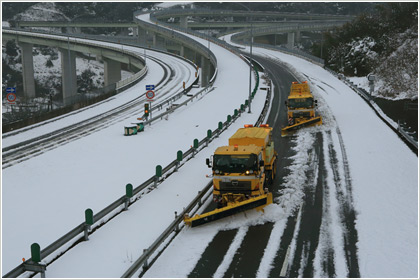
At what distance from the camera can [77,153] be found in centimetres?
3069

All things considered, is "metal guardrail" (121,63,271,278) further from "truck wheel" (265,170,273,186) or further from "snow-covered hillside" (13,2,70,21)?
"snow-covered hillside" (13,2,70,21)

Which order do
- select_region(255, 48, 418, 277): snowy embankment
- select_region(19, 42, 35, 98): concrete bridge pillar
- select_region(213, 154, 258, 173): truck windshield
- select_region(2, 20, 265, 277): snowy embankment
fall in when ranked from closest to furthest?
select_region(255, 48, 418, 277): snowy embankment < select_region(2, 20, 265, 277): snowy embankment < select_region(213, 154, 258, 173): truck windshield < select_region(19, 42, 35, 98): concrete bridge pillar

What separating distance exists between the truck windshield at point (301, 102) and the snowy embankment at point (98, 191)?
18.6 ft

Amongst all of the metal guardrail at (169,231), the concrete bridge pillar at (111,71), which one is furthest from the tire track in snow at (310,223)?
the concrete bridge pillar at (111,71)

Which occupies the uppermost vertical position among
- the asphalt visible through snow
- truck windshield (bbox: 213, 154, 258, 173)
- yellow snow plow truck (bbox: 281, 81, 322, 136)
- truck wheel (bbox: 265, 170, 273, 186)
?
yellow snow plow truck (bbox: 281, 81, 322, 136)

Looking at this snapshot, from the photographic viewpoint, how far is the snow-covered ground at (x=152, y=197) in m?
14.2

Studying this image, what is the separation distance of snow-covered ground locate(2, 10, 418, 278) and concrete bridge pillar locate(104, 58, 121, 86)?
61.3 metres

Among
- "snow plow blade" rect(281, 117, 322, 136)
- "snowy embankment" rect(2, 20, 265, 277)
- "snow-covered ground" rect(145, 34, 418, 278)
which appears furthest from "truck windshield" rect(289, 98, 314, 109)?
"snowy embankment" rect(2, 20, 265, 277)

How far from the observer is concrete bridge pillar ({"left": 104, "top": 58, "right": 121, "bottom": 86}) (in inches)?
3885

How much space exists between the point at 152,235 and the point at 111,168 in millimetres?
11317

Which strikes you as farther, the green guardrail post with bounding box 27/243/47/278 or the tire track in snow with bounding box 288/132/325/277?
the tire track in snow with bounding box 288/132/325/277

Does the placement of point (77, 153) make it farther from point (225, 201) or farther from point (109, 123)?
point (225, 201)

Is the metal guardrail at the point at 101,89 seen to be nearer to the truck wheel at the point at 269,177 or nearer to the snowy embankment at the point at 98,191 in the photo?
the snowy embankment at the point at 98,191

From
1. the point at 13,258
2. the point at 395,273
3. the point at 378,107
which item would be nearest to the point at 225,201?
the point at 395,273
